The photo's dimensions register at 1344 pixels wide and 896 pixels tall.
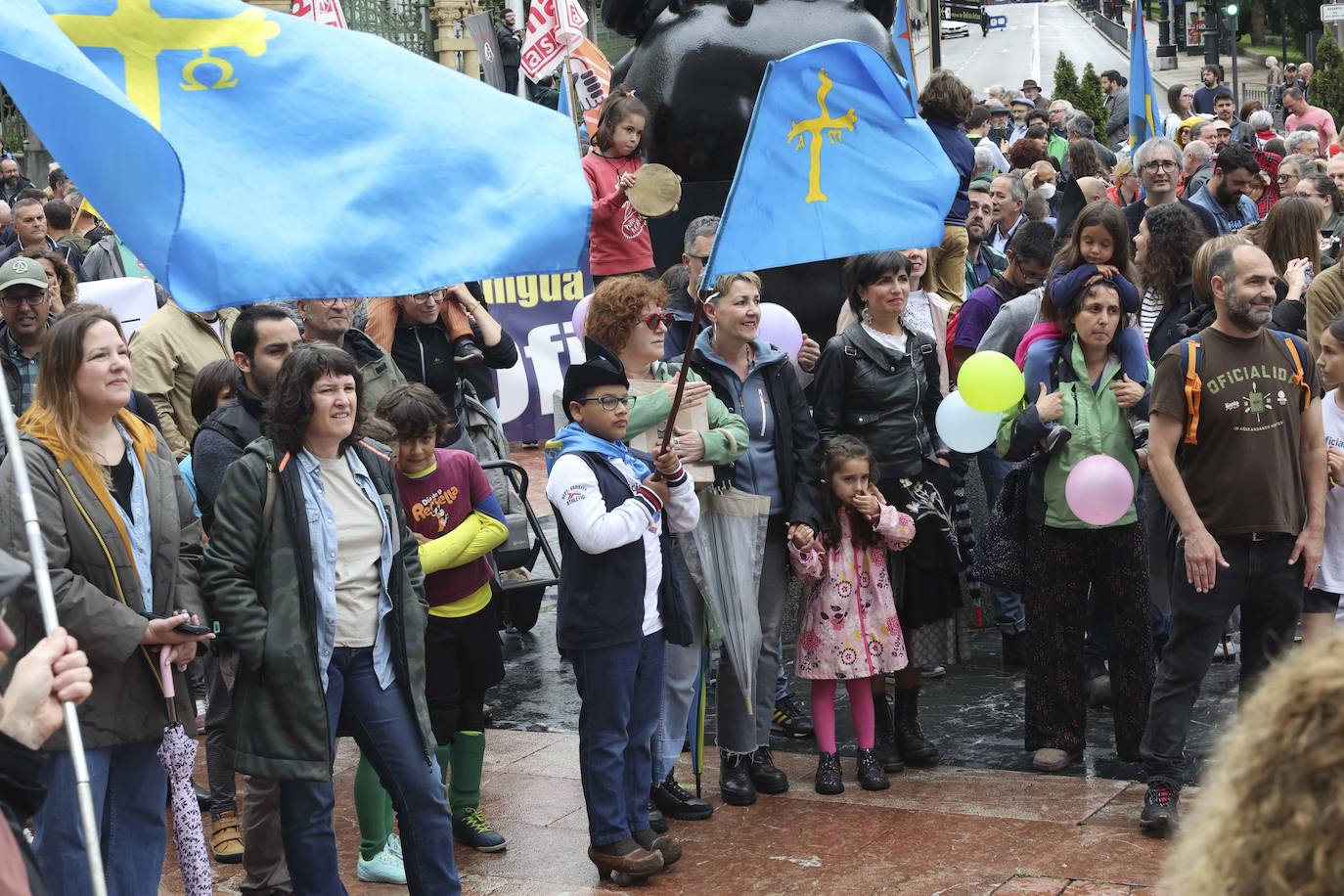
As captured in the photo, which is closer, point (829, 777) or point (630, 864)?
point (630, 864)

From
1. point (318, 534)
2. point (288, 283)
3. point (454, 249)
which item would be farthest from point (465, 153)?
point (318, 534)

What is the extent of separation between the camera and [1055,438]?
6.57 metres

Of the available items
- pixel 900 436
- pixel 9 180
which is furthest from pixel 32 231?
pixel 900 436

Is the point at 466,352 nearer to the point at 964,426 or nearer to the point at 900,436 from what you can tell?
the point at 900,436

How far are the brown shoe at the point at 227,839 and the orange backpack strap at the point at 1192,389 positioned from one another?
3627 millimetres

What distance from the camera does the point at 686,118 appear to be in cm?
958

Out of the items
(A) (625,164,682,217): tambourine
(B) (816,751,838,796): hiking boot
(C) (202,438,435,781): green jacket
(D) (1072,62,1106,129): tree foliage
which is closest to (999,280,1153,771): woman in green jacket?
(B) (816,751,838,796): hiking boot

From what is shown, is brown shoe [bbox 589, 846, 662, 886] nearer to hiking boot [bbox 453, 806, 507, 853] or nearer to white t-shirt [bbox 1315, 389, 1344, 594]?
hiking boot [bbox 453, 806, 507, 853]

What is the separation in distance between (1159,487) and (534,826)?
101 inches

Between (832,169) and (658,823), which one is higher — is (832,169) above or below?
above

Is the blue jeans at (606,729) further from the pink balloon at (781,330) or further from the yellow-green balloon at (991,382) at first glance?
the pink balloon at (781,330)

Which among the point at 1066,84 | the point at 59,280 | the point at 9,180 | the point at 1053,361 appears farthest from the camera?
the point at 1066,84

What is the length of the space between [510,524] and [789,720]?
5.03ft

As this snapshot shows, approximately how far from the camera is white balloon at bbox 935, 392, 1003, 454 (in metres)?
6.81
